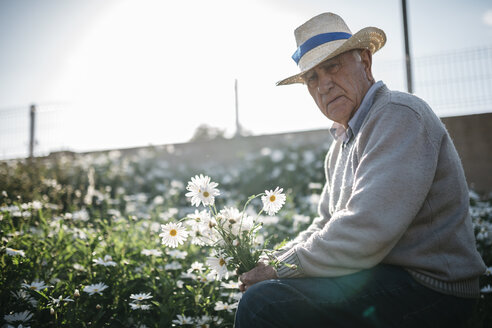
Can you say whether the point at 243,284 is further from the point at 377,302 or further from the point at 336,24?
the point at 336,24

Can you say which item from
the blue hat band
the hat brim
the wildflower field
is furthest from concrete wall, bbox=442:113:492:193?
the blue hat band

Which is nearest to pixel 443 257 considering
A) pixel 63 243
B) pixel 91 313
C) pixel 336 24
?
pixel 336 24

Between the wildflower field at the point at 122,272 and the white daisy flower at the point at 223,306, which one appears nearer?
the wildflower field at the point at 122,272

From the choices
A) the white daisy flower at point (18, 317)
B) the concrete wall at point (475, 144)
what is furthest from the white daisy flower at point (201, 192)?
the concrete wall at point (475, 144)

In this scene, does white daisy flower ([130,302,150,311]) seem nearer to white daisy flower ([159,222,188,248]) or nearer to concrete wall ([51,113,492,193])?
white daisy flower ([159,222,188,248])

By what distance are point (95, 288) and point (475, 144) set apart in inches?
243

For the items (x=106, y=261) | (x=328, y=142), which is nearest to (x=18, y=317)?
(x=106, y=261)

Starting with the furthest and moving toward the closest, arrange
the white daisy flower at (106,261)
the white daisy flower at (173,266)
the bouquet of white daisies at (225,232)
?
1. the white daisy flower at (173,266)
2. the white daisy flower at (106,261)
3. the bouquet of white daisies at (225,232)

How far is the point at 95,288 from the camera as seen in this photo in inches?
85.2

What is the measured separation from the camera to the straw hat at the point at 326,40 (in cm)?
177

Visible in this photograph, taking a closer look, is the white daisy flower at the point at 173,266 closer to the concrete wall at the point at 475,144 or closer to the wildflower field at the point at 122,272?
the wildflower field at the point at 122,272

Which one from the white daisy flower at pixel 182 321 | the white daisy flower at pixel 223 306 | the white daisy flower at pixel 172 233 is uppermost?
the white daisy flower at pixel 172 233

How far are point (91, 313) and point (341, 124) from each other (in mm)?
1716

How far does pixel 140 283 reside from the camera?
2.43 meters
